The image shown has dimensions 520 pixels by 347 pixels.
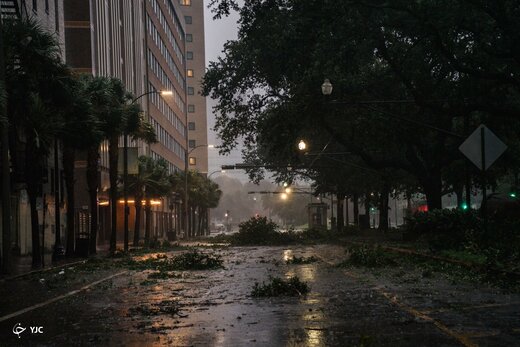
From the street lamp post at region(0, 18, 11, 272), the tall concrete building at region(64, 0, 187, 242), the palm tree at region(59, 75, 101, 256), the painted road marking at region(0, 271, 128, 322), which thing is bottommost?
the painted road marking at region(0, 271, 128, 322)

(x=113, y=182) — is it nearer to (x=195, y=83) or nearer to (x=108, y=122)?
(x=108, y=122)

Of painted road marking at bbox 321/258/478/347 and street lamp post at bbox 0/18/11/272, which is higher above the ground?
street lamp post at bbox 0/18/11/272

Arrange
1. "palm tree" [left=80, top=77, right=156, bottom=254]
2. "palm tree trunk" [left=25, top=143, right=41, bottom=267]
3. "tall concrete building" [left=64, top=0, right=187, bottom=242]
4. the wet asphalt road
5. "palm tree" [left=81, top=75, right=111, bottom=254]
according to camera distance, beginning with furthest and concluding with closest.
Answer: "tall concrete building" [left=64, top=0, right=187, bottom=242] → "palm tree" [left=80, top=77, right=156, bottom=254] → "palm tree" [left=81, top=75, right=111, bottom=254] → "palm tree trunk" [left=25, top=143, right=41, bottom=267] → the wet asphalt road

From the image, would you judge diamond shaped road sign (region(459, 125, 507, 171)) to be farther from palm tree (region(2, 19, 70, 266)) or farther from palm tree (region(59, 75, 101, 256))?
palm tree (region(59, 75, 101, 256))

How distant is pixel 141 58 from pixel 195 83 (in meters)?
67.9

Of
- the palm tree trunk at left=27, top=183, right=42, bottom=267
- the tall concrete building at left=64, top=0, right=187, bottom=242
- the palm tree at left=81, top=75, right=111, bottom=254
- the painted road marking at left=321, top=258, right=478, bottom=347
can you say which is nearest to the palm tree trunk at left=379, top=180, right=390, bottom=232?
the tall concrete building at left=64, top=0, right=187, bottom=242

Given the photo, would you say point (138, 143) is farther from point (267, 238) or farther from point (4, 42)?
point (4, 42)

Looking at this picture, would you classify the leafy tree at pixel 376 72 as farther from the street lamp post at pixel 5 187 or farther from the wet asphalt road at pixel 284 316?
the wet asphalt road at pixel 284 316

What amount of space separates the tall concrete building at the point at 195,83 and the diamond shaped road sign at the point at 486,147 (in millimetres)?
116591

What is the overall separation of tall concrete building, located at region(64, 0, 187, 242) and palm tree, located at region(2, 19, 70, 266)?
12.2 meters

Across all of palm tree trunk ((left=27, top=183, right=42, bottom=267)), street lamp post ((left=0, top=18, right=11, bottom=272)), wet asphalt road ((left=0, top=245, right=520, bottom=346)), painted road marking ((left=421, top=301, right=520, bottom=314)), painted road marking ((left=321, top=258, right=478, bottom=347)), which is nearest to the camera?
painted road marking ((left=321, top=258, right=478, bottom=347))

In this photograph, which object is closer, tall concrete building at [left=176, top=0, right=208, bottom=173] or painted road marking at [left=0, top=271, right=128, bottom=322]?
painted road marking at [left=0, top=271, right=128, bottom=322]

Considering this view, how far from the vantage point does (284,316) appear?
1019cm

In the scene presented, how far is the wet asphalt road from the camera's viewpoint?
26.8 feet
